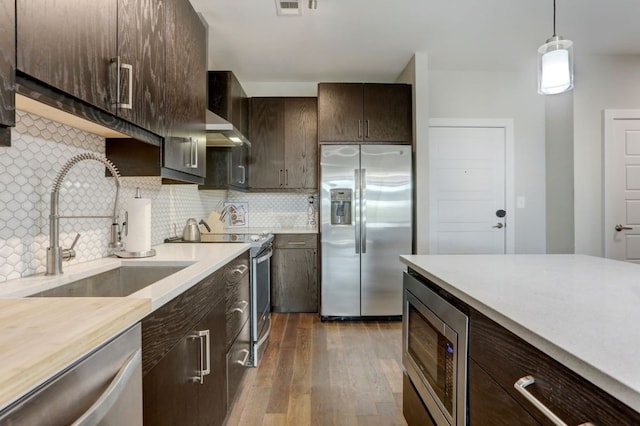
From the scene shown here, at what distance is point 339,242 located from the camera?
3291 mm

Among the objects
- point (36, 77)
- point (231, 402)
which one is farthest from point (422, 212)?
point (36, 77)

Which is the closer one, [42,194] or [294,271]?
[42,194]

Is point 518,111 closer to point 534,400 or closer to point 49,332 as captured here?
point 534,400

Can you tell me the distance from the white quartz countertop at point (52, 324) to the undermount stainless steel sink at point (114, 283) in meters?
0.03

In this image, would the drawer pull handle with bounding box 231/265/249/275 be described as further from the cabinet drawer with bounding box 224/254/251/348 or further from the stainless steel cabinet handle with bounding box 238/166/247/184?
the stainless steel cabinet handle with bounding box 238/166/247/184

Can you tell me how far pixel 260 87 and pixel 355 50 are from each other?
135 cm

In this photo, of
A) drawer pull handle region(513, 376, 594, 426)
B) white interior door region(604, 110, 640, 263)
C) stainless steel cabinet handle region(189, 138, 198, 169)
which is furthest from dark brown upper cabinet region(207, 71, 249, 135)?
white interior door region(604, 110, 640, 263)

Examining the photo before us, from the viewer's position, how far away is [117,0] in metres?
1.17

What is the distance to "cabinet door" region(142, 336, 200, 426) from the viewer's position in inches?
36.3

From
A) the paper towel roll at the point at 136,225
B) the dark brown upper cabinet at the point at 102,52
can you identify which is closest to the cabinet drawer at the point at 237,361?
the paper towel roll at the point at 136,225

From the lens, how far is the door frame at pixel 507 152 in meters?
3.52

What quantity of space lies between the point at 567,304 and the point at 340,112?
111 inches

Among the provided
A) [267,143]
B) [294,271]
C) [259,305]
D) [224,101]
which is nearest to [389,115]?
[267,143]

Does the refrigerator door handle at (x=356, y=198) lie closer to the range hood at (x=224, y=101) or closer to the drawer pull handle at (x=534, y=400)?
the range hood at (x=224, y=101)
